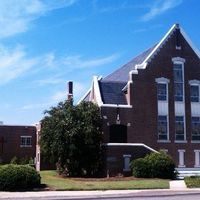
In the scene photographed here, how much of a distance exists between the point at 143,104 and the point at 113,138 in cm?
427

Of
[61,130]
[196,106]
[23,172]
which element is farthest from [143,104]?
[23,172]

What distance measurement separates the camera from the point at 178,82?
45.5m

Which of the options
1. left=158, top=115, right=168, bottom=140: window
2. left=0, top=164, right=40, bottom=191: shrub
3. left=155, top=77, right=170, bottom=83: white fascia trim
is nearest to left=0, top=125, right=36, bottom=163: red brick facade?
left=158, top=115, right=168, bottom=140: window

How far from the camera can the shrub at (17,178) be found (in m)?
27.4

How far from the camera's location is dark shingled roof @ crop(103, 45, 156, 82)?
4746cm

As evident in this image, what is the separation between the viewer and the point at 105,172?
38.4 meters

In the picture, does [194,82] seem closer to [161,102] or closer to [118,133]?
[161,102]

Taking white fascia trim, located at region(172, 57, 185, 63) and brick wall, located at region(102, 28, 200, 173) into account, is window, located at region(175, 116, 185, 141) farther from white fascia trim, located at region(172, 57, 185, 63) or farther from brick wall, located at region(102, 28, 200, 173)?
white fascia trim, located at region(172, 57, 185, 63)

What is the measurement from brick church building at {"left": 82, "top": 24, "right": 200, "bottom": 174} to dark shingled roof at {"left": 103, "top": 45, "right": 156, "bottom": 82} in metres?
0.52

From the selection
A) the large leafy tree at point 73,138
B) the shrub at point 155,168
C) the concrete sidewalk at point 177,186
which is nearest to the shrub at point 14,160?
the large leafy tree at point 73,138

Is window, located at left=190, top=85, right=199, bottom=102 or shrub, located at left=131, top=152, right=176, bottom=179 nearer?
shrub, located at left=131, top=152, right=176, bottom=179

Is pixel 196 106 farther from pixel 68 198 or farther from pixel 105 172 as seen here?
pixel 68 198

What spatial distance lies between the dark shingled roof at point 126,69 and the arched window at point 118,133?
596 cm

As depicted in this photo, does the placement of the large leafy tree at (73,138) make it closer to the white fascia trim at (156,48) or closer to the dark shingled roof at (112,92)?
the dark shingled roof at (112,92)
